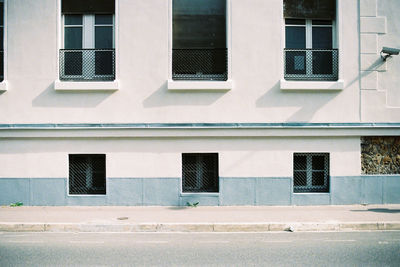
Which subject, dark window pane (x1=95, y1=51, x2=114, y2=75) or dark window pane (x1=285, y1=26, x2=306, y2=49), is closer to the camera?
dark window pane (x1=95, y1=51, x2=114, y2=75)

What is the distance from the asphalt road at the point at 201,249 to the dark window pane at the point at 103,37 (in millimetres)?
5888

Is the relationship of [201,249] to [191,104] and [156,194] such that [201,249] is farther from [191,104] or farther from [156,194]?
[191,104]

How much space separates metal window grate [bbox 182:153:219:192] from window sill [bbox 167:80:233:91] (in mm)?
2013

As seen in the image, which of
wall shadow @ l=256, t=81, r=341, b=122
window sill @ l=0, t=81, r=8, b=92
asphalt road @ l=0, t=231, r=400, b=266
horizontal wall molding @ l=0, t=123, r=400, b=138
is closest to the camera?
asphalt road @ l=0, t=231, r=400, b=266

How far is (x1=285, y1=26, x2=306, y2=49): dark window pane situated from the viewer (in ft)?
39.6

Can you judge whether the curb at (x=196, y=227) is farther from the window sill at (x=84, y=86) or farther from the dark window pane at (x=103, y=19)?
the dark window pane at (x=103, y=19)

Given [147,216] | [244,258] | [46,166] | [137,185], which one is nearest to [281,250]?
[244,258]

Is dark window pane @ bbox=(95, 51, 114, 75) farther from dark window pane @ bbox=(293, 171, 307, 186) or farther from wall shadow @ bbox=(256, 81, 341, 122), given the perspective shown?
dark window pane @ bbox=(293, 171, 307, 186)

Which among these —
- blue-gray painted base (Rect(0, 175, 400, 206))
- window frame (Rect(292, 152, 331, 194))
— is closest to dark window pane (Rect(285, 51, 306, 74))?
window frame (Rect(292, 152, 331, 194))

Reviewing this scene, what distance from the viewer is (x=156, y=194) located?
11.6 metres

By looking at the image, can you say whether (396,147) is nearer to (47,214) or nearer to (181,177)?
(181,177)

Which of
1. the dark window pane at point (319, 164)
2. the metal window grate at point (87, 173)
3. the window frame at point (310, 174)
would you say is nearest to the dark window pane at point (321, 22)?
the window frame at point (310, 174)

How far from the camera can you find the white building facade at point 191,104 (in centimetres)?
1161

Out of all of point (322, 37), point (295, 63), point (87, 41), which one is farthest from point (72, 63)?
point (322, 37)
